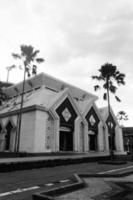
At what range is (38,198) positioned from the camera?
5.75 meters

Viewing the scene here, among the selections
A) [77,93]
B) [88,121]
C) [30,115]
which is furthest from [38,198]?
[77,93]

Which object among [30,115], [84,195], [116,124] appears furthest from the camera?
[116,124]

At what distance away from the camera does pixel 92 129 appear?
36.9 meters

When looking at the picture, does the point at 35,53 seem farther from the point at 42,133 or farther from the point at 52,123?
the point at 42,133

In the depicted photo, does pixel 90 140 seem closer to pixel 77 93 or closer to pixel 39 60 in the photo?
pixel 77 93

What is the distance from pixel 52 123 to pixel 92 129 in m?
11.1

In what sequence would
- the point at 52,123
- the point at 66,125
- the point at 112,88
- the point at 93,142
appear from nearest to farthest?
the point at 112,88, the point at 52,123, the point at 66,125, the point at 93,142

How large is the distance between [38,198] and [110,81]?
83.9 feet

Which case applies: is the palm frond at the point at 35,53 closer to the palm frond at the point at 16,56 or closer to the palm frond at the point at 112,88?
the palm frond at the point at 16,56

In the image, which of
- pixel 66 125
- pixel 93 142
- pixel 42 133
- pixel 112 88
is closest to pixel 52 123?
pixel 42 133

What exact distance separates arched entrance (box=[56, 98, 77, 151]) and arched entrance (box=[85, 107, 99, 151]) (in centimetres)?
514

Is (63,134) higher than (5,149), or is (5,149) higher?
(63,134)

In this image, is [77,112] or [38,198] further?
[77,112]

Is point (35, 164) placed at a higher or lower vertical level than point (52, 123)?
lower
